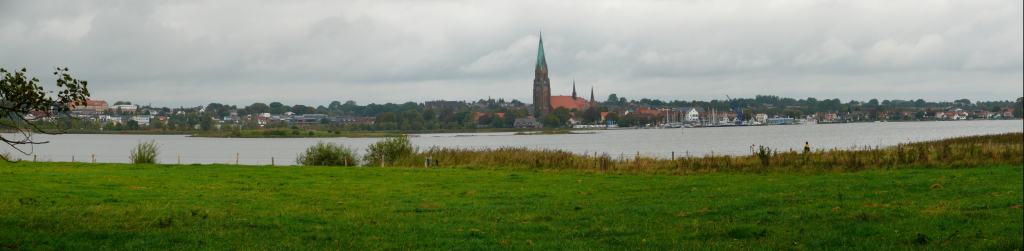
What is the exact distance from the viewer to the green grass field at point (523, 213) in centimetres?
1410

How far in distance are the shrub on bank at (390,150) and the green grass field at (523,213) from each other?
20154 mm

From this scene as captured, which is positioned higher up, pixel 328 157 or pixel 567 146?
pixel 328 157

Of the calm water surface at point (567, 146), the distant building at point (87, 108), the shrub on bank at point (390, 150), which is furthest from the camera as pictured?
the calm water surface at point (567, 146)

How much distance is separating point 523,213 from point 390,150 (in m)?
32.3

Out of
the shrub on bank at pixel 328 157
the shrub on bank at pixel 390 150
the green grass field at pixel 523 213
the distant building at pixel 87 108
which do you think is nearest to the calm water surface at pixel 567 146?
the distant building at pixel 87 108

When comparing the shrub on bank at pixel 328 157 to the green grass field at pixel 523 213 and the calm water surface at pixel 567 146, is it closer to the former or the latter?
the calm water surface at pixel 567 146

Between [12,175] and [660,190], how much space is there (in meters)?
22.7

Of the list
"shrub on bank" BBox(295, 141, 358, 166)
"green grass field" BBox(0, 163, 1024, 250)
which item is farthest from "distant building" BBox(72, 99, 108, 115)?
"shrub on bank" BBox(295, 141, 358, 166)

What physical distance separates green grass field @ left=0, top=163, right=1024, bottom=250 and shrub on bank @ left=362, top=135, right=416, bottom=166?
20154 mm

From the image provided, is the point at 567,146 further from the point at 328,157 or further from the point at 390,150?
the point at 328,157

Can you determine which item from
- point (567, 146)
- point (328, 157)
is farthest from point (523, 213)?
point (567, 146)

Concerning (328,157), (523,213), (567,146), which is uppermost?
(328,157)

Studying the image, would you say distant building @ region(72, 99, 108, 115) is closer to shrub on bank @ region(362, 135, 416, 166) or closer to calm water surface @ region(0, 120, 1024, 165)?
calm water surface @ region(0, 120, 1024, 165)

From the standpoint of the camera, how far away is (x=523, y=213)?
18.7 meters
